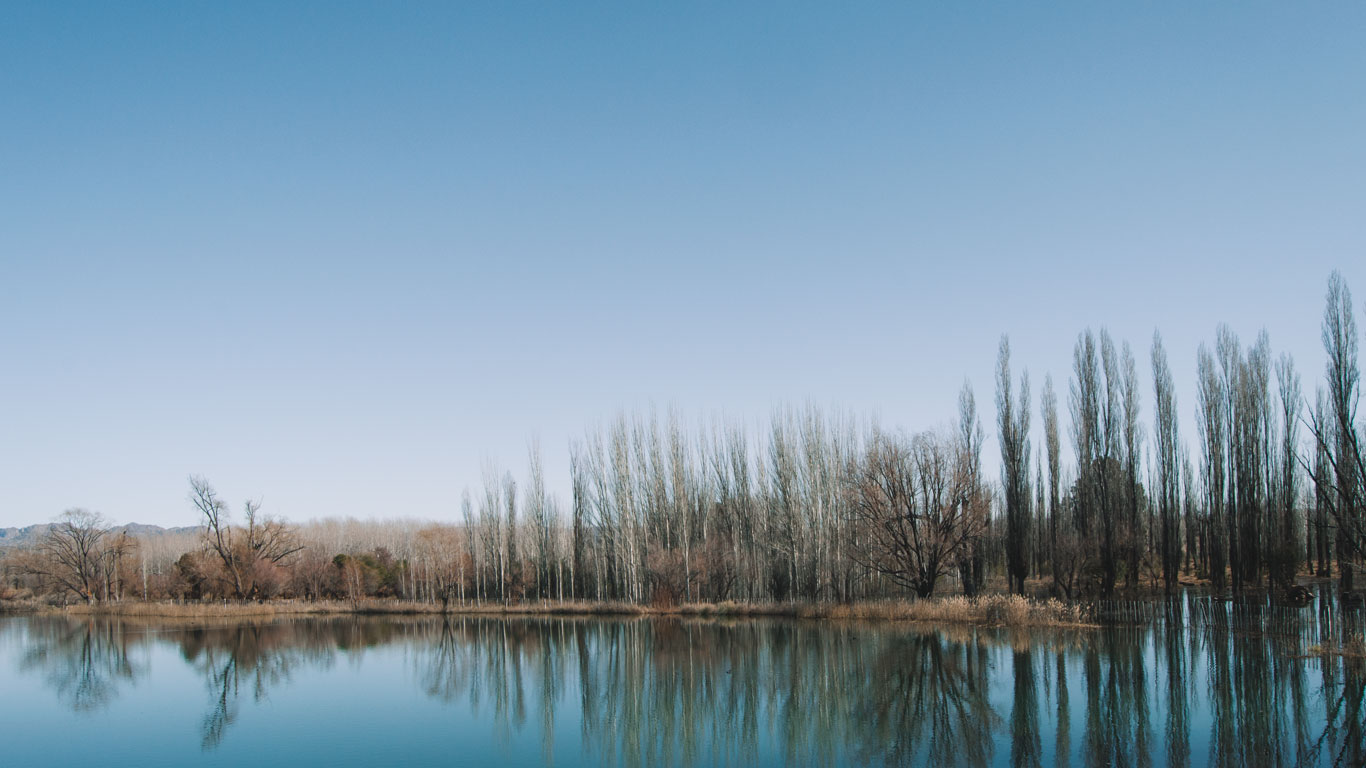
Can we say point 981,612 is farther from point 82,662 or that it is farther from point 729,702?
point 82,662

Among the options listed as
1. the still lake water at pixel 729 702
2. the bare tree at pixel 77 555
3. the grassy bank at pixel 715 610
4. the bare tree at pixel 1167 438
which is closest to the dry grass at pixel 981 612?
the grassy bank at pixel 715 610

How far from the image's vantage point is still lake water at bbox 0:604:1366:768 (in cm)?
1145

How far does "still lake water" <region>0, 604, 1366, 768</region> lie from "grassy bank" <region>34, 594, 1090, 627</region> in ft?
4.98

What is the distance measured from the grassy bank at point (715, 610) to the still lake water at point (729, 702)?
1519mm

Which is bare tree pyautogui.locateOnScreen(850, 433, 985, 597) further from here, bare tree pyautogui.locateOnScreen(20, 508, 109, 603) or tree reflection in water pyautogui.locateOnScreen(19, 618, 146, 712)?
bare tree pyautogui.locateOnScreen(20, 508, 109, 603)

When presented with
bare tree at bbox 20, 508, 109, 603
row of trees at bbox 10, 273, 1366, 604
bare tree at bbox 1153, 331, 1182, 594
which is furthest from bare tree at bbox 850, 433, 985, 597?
bare tree at bbox 20, 508, 109, 603

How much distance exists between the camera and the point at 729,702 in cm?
1490

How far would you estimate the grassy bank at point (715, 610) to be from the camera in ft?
77.4

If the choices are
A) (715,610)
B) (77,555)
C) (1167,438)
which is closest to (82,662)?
(715,610)

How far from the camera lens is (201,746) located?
1390cm

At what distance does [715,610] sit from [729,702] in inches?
708

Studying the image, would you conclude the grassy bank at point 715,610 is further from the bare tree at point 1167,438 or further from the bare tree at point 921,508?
the bare tree at point 1167,438

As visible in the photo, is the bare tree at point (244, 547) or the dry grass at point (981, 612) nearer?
the dry grass at point (981, 612)

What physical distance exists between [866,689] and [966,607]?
10740 millimetres
